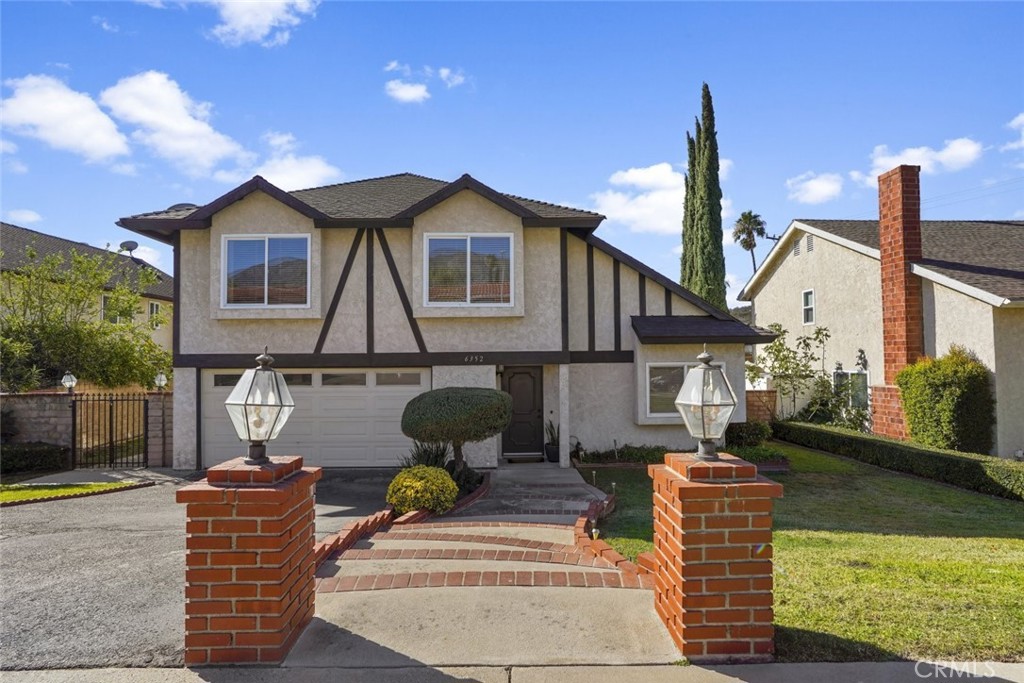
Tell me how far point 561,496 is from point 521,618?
5.76m

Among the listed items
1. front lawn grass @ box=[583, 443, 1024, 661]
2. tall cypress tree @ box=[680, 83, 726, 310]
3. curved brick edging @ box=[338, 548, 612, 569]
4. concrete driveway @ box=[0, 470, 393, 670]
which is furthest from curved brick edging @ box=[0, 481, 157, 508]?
tall cypress tree @ box=[680, 83, 726, 310]

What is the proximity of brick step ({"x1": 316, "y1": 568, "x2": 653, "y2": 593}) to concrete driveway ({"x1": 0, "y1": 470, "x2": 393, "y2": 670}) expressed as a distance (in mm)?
1172

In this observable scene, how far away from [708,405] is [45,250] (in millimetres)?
31509

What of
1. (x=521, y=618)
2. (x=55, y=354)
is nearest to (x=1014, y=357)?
(x=521, y=618)

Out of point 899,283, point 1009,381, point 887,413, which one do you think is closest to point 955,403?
point 1009,381

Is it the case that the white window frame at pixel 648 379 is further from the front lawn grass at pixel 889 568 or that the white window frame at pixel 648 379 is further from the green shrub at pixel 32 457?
the green shrub at pixel 32 457

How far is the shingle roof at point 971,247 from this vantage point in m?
13.0

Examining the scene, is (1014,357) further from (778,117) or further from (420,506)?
(420,506)

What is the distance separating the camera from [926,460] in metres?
11.9

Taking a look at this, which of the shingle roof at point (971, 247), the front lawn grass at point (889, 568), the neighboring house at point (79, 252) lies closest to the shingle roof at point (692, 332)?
the front lawn grass at point (889, 568)

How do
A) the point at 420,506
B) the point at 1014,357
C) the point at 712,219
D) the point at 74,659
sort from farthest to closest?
the point at 712,219 < the point at 1014,357 < the point at 420,506 < the point at 74,659

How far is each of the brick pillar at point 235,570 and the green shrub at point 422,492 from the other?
472 cm

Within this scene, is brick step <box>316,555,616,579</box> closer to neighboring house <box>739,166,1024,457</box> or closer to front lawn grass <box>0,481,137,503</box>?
front lawn grass <box>0,481,137,503</box>

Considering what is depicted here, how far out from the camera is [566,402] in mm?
13242
